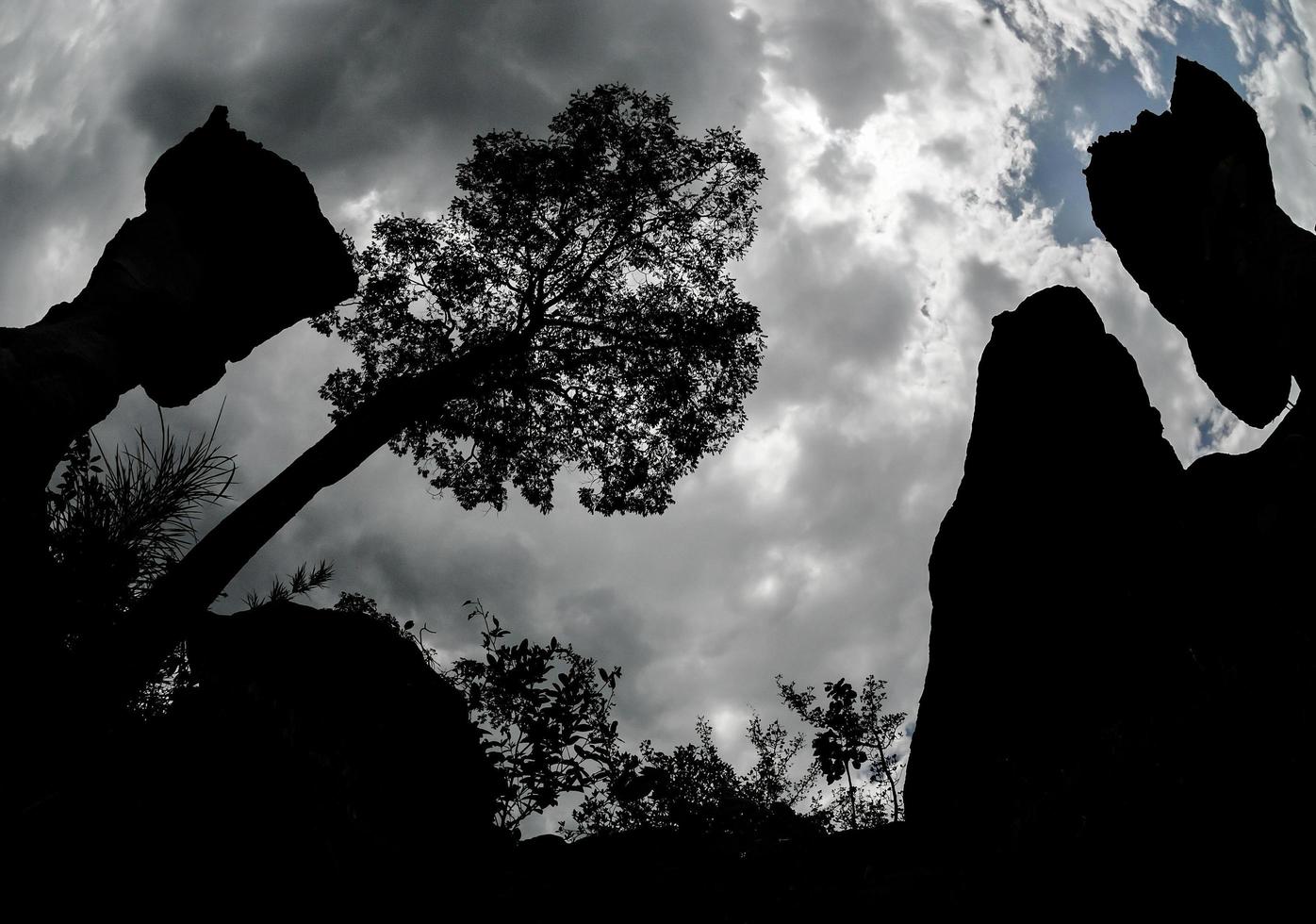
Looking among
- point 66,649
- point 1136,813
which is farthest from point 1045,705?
point 66,649

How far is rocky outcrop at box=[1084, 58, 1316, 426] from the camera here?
681 cm

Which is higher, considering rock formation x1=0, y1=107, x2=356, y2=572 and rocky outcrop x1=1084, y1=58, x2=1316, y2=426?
rocky outcrop x1=1084, y1=58, x2=1316, y2=426

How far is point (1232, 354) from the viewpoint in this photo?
7.95m

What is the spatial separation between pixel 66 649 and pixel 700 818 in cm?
517

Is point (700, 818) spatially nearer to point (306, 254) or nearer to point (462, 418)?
point (306, 254)

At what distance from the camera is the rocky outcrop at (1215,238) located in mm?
6812

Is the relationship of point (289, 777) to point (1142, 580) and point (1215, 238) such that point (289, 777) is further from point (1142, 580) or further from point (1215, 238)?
point (1215, 238)

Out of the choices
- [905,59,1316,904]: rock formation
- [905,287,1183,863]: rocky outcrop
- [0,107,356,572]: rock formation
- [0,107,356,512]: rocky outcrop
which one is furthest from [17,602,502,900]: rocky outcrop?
[905,287,1183,863]: rocky outcrop

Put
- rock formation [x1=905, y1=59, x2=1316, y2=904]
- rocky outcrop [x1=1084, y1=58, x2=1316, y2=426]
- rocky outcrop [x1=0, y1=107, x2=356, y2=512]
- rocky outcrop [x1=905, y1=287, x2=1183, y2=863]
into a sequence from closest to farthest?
rock formation [x1=905, y1=59, x2=1316, y2=904], rocky outcrop [x1=0, y1=107, x2=356, y2=512], rocky outcrop [x1=1084, y1=58, x2=1316, y2=426], rocky outcrop [x1=905, y1=287, x2=1183, y2=863]

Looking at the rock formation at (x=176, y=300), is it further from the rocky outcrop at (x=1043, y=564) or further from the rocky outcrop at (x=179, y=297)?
the rocky outcrop at (x=1043, y=564)

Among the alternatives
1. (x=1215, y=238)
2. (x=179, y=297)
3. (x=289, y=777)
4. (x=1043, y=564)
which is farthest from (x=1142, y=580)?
(x=179, y=297)

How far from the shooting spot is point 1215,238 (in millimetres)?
7766

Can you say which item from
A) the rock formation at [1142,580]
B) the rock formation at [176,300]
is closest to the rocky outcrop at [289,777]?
the rock formation at [176,300]

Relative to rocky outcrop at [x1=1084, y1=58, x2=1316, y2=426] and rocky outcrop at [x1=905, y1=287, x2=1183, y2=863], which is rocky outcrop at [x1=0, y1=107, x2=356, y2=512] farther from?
rocky outcrop at [x1=1084, y1=58, x2=1316, y2=426]
